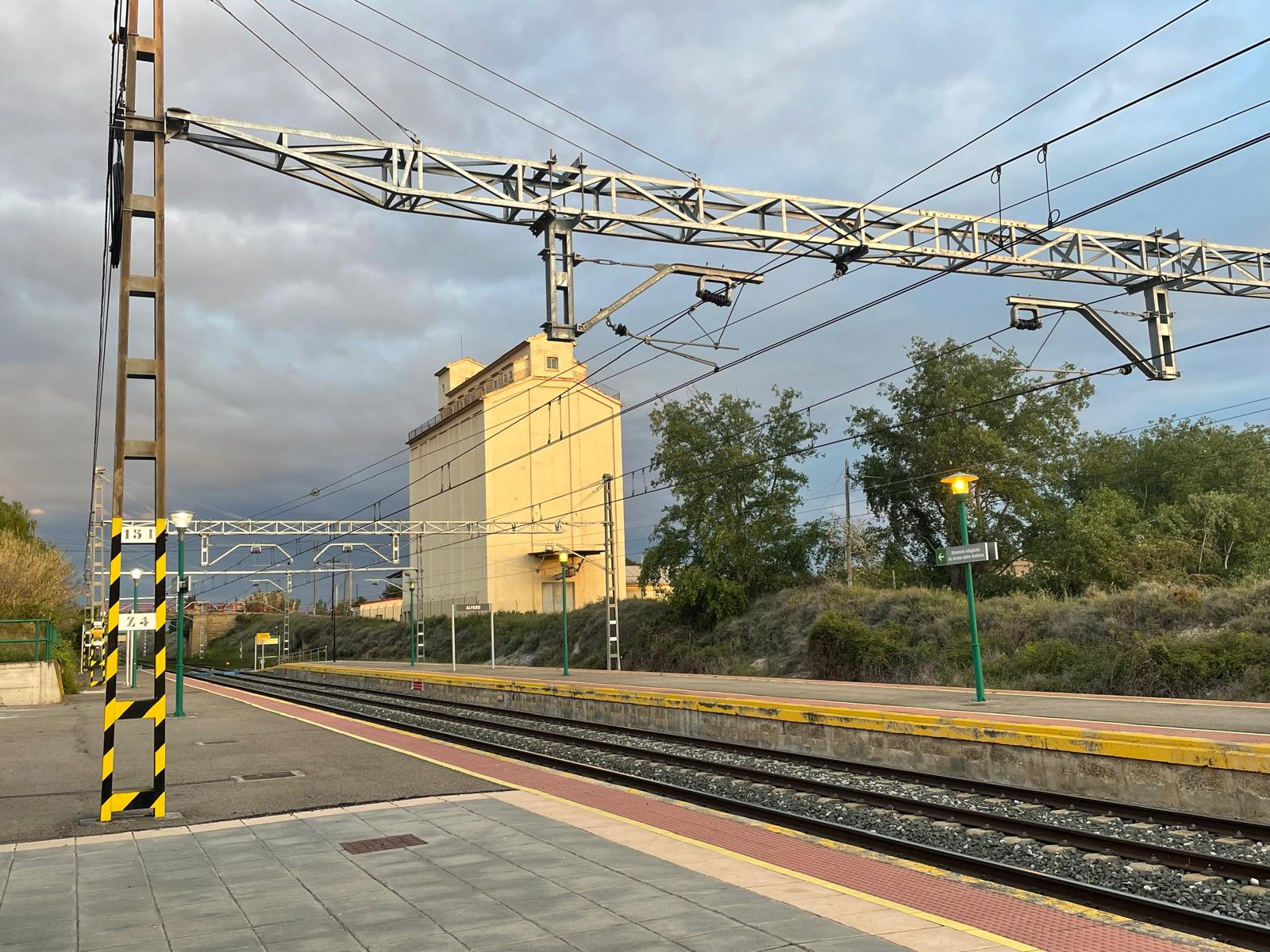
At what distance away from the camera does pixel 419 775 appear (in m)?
12.3

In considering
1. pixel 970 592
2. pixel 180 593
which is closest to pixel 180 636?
pixel 180 593

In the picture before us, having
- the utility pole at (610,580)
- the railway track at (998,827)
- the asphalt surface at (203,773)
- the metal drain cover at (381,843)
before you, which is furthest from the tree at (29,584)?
the metal drain cover at (381,843)

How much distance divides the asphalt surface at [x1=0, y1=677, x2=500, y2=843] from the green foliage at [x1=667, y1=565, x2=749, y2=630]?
2254cm

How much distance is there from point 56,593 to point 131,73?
118ft

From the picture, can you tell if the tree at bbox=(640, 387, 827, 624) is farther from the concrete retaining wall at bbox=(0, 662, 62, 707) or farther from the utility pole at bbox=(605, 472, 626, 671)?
the concrete retaining wall at bbox=(0, 662, 62, 707)

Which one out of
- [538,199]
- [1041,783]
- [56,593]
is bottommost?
[1041,783]

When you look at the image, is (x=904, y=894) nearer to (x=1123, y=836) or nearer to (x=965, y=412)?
(x=1123, y=836)

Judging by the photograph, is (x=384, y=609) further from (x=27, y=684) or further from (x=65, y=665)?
(x=27, y=684)

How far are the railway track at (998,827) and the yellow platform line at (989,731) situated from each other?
1.08 meters

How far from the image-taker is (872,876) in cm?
746

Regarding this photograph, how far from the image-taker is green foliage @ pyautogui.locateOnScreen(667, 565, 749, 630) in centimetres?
4134

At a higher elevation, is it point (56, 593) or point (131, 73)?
point (131, 73)

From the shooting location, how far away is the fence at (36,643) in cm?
2859

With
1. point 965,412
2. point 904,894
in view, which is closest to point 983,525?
point 965,412
